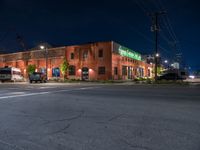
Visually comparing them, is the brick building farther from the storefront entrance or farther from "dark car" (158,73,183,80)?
"dark car" (158,73,183,80)

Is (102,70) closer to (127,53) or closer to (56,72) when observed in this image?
(127,53)

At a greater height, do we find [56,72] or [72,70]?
[72,70]

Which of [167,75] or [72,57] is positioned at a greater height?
[72,57]

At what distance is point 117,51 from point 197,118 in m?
40.9

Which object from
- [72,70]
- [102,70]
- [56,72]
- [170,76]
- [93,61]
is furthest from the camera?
[56,72]

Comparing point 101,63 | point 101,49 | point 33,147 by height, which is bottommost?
point 33,147

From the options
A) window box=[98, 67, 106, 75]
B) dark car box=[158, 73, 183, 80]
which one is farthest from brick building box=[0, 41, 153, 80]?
dark car box=[158, 73, 183, 80]

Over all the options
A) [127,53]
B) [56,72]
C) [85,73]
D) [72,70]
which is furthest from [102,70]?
[56,72]

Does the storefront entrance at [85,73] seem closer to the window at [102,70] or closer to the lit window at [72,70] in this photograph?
the lit window at [72,70]

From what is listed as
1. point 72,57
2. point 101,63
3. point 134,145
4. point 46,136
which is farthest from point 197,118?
point 72,57

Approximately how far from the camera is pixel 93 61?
153 ft

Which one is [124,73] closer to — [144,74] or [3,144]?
[144,74]

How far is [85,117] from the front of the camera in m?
6.88

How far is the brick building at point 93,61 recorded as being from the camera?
1786 inches
